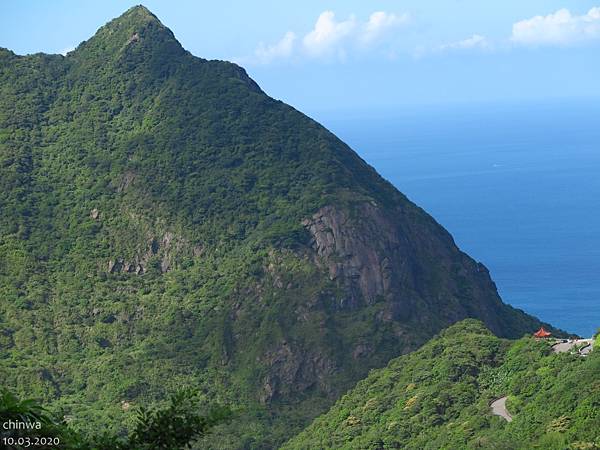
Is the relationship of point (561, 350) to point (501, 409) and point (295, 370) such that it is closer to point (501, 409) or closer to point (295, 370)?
point (501, 409)

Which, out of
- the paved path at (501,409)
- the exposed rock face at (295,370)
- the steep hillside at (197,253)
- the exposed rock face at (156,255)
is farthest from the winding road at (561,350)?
the exposed rock face at (156,255)

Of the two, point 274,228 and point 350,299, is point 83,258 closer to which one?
point 274,228

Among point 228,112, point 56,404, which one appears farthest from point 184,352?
point 228,112

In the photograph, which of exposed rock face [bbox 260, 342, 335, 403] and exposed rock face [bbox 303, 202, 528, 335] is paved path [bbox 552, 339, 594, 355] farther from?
exposed rock face [bbox 303, 202, 528, 335]

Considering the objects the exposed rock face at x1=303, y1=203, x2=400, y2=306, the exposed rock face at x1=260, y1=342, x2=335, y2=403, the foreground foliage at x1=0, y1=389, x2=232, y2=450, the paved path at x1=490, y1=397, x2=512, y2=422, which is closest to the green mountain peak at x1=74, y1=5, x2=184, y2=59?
the exposed rock face at x1=303, y1=203, x2=400, y2=306

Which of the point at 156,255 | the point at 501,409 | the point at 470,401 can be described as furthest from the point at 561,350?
the point at 156,255

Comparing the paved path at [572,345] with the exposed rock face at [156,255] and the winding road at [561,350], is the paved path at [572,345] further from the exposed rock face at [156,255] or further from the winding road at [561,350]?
the exposed rock face at [156,255]
